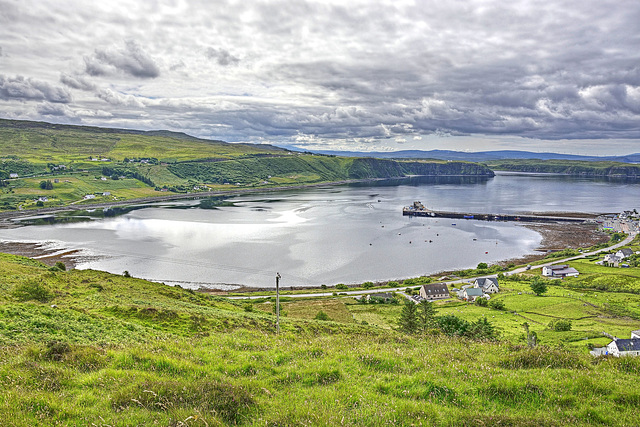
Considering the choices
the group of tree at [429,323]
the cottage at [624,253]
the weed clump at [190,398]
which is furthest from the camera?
the cottage at [624,253]

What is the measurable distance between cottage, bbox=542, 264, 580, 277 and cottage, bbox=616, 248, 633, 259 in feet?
57.6

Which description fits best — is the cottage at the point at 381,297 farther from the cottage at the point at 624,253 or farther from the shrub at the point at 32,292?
the cottage at the point at 624,253

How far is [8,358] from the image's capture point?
8398mm

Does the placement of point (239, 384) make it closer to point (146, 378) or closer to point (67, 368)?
point (146, 378)

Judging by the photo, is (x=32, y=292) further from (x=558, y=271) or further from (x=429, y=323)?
(x=558, y=271)

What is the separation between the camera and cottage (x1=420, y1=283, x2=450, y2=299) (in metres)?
61.0

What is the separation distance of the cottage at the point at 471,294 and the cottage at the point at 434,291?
2.68 m

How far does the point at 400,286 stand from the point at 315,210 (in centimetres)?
9022

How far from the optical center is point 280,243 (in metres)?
95.7

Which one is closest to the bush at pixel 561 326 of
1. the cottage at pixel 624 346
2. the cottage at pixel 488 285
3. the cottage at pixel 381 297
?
the cottage at pixel 624 346

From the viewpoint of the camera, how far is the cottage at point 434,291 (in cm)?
6105

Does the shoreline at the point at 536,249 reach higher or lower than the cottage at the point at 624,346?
lower

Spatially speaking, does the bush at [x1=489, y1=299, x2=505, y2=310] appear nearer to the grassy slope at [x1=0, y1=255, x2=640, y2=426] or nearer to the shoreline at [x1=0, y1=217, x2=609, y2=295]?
the shoreline at [x1=0, y1=217, x2=609, y2=295]

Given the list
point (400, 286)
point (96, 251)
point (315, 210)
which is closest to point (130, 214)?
point (96, 251)
